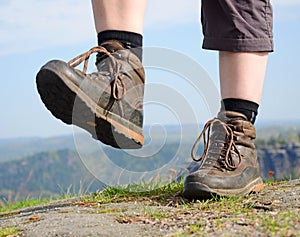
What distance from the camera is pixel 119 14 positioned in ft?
10.7

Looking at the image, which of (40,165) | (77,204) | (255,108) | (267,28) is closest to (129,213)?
(77,204)

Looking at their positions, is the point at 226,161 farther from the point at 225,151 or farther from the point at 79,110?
the point at 79,110

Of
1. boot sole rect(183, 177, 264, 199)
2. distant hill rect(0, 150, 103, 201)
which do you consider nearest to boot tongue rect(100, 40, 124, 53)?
→ boot sole rect(183, 177, 264, 199)

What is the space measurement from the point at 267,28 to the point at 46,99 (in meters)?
1.32

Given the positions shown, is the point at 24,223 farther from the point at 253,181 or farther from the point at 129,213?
the point at 253,181

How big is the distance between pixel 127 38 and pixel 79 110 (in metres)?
0.59

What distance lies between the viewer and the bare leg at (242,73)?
3.20m

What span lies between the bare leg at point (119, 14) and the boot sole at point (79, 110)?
0.47 metres

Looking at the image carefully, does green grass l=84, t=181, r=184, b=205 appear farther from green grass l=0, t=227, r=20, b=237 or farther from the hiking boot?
green grass l=0, t=227, r=20, b=237

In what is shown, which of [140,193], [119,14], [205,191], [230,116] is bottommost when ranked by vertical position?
[140,193]

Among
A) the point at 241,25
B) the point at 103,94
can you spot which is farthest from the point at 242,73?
the point at 103,94

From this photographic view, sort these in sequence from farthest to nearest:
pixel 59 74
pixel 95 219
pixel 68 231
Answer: pixel 59 74
pixel 95 219
pixel 68 231

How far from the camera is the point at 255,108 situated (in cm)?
333

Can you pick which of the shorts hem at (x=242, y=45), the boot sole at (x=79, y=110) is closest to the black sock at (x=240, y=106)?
the shorts hem at (x=242, y=45)
